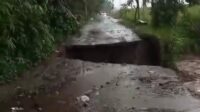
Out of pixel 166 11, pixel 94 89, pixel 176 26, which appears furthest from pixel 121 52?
pixel 94 89

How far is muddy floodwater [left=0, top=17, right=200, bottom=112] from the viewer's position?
698 cm

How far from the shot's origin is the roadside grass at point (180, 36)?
1158cm

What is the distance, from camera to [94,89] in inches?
320

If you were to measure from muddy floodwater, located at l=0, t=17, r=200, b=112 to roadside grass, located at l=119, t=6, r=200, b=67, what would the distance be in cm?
48

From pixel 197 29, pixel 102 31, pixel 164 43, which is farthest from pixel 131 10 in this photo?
pixel 164 43

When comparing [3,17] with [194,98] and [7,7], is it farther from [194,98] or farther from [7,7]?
[194,98]

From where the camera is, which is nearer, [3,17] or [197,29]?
[3,17]

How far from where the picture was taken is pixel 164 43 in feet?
38.6

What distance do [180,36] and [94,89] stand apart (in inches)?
236

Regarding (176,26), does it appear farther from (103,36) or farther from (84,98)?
(84,98)

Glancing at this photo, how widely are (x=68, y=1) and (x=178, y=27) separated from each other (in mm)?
4070

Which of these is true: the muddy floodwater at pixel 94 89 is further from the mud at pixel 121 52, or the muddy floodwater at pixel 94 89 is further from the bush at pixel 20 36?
the bush at pixel 20 36

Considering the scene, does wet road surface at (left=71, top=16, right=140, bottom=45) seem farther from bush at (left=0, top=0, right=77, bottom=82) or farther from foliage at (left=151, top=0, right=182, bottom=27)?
bush at (left=0, top=0, right=77, bottom=82)

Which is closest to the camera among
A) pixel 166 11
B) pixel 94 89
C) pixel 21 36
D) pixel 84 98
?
pixel 84 98
